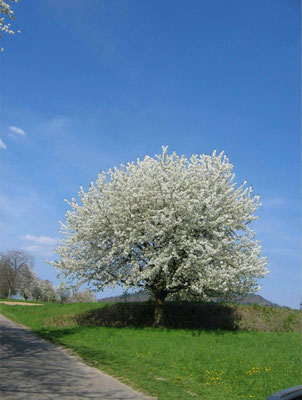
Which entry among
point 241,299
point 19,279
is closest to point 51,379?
point 241,299

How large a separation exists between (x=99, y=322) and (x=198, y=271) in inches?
364

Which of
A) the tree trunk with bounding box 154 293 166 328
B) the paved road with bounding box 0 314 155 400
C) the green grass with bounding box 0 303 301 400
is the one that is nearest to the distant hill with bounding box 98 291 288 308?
the tree trunk with bounding box 154 293 166 328

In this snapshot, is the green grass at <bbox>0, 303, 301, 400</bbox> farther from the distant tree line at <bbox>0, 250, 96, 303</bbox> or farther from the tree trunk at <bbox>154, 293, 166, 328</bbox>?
the distant tree line at <bbox>0, 250, 96, 303</bbox>

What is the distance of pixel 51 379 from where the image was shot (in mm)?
9328

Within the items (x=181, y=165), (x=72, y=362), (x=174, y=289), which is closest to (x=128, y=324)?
(x=174, y=289)

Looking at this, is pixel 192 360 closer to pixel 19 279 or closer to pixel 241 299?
pixel 241 299

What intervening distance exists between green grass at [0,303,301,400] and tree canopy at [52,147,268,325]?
3.61 m

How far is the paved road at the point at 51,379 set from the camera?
26.3 feet

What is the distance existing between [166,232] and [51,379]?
12932 millimetres

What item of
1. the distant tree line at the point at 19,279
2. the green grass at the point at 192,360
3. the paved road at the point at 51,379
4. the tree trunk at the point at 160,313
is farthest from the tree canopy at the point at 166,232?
the distant tree line at the point at 19,279

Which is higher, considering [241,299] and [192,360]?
[241,299]

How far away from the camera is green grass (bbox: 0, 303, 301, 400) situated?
9609 millimetres

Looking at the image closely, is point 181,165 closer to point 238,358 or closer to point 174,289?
point 174,289

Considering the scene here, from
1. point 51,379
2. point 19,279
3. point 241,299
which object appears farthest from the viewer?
point 19,279
